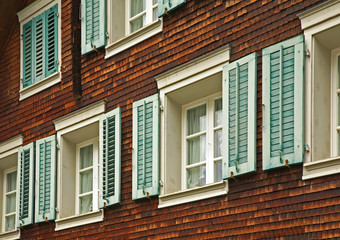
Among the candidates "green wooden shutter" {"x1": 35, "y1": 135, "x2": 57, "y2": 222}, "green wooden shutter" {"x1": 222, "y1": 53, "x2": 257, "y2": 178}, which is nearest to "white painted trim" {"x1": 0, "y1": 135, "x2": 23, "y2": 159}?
"green wooden shutter" {"x1": 35, "y1": 135, "x2": 57, "y2": 222}

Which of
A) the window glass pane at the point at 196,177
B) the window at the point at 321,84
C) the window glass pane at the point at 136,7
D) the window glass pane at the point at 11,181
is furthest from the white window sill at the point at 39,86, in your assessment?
the window at the point at 321,84

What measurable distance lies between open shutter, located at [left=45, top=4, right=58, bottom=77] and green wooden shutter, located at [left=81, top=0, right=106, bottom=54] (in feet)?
3.51

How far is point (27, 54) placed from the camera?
16109mm

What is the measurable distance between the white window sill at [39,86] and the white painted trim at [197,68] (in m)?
3.25

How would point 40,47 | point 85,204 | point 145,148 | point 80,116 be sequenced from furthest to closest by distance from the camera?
point 40,47, point 85,204, point 80,116, point 145,148

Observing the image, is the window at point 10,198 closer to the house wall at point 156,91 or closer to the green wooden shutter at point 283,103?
the house wall at point 156,91

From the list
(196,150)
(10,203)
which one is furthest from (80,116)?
(10,203)

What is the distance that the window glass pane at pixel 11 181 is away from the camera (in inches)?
656

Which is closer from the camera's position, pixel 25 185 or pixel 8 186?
pixel 25 185

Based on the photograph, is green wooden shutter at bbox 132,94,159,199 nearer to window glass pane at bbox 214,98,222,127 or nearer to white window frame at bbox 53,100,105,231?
window glass pane at bbox 214,98,222,127

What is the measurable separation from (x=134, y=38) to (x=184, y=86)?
1658 millimetres

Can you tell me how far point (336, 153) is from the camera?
31.7ft

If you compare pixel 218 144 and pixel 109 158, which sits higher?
pixel 109 158

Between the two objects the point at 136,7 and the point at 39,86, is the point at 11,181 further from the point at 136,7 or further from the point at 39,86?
the point at 136,7
